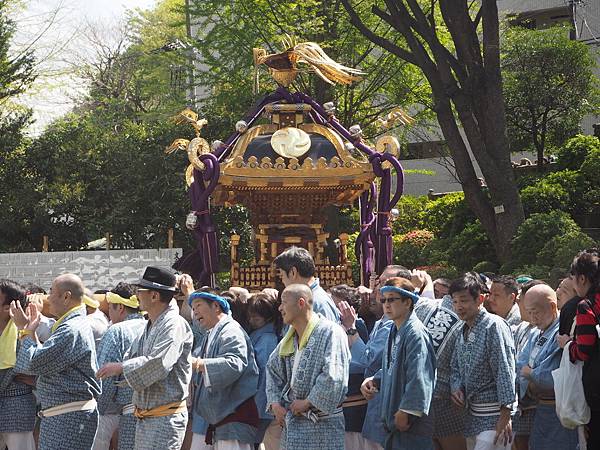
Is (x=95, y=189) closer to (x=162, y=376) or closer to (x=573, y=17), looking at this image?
(x=573, y=17)

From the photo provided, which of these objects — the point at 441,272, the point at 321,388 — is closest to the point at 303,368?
the point at 321,388

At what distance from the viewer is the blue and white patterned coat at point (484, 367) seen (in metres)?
7.03

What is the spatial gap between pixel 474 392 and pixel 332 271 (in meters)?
6.65

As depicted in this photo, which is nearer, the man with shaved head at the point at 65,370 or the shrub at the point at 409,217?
the man with shaved head at the point at 65,370

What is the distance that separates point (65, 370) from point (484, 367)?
3015 millimetres

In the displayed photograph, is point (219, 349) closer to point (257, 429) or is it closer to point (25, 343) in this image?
point (257, 429)

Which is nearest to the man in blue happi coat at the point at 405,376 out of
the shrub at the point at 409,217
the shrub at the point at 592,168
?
the shrub at the point at 592,168

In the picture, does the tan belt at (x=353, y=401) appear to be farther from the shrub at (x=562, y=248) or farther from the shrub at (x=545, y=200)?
the shrub at (x=545, y=200)

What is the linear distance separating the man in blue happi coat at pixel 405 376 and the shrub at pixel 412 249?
40.6ft

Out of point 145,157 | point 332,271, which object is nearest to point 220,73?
point 145,157

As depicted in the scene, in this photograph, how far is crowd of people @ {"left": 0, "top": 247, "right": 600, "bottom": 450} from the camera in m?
6.33

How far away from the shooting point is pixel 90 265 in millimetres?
17156

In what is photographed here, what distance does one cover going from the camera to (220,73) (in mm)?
21891

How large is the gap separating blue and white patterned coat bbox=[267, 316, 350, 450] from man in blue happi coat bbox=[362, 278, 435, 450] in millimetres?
382
